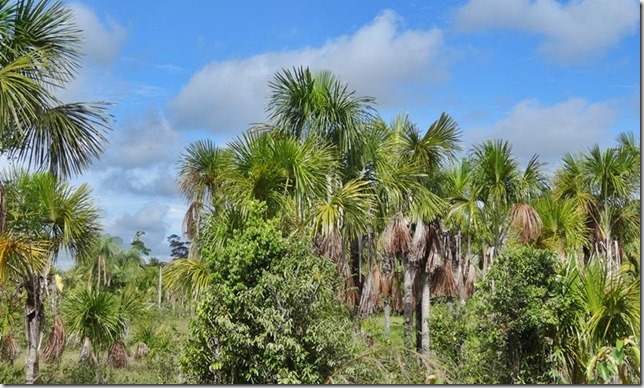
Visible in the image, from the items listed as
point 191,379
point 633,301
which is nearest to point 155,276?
point 191,379

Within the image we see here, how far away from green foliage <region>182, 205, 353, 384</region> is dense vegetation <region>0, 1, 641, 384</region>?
1.0 inches

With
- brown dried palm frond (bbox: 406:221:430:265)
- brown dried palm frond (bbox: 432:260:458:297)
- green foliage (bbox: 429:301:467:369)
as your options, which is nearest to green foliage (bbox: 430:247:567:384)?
green foliage (bbox: 429:301:467:369)

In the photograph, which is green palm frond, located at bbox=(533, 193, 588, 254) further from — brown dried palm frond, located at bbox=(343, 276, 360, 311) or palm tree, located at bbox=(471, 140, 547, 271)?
brown dried palm frond, located at bbox=(343, 276, 360, 311)

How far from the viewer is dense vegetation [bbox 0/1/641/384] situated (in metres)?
8.35

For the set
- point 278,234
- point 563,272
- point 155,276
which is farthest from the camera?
point 155,276

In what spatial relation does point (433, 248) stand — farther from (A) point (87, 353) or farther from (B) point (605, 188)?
(A) point (87, 353)

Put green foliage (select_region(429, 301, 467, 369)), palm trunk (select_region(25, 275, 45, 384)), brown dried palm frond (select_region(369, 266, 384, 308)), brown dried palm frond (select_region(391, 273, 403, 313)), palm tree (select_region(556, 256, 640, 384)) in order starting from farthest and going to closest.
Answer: brown dried palm frond (select_region(391, 273, 403, 313)) < brown dried palm frond (select_region(369, 266, 384, 308)) < green foliage (select_region(429, 301, 467, 369)) < palm trunk (select_region(25, 275, 45, 384)) < palm tree (select_region(556, 256, 640, 384))

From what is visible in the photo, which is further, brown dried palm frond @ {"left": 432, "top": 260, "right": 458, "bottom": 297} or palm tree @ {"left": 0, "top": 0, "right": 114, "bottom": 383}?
brown dried palm frond @ {"left": 432, "top": 260, "right": 458, "bottom": 297}

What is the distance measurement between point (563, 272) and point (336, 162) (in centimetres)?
454

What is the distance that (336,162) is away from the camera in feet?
41.7

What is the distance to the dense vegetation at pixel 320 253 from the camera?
27.4ft

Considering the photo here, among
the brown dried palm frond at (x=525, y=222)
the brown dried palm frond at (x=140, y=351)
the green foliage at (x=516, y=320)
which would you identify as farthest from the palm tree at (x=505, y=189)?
the brown dried palm frond at (x=140, y=351)

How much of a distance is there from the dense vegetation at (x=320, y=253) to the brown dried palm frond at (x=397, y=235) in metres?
0.05

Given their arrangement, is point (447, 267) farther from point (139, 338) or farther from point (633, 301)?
point (633, 301)
